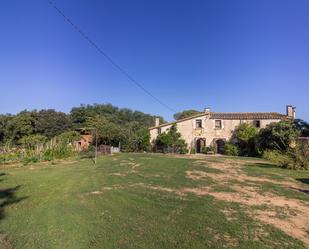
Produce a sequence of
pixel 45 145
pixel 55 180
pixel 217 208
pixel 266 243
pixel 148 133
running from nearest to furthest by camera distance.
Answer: pixel 266 243, pixel 217 208, pixel 55 180, pixel 45 145, pixel 148 133

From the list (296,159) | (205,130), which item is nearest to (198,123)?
(205,130)

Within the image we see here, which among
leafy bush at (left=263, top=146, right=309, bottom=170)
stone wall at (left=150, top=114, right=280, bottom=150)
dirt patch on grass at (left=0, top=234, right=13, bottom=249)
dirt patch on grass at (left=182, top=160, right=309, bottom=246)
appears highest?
stone wall at (left=150, top=114, right=280, bottom=150)

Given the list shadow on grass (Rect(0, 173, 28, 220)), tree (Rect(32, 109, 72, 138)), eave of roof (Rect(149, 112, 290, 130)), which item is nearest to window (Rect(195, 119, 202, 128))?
eave of roof (Rect(149, 112, 290, 130))

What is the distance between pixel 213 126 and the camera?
101ft

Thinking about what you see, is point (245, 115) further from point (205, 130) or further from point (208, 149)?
point (208, 149)

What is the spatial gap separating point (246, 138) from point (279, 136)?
5.05 meters

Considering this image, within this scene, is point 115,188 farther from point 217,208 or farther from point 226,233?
point 226,233

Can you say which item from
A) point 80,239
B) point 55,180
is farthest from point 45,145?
point 80,239

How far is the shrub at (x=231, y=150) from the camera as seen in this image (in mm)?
27406

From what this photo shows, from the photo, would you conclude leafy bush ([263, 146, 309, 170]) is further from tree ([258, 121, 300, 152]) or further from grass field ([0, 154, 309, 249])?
tree ([258, 121, 300, 152])

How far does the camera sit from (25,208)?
23.6 ft

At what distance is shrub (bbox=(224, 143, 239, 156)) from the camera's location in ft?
89.9

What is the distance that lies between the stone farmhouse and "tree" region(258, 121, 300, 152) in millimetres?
4733

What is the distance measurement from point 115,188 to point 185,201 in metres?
2.91
